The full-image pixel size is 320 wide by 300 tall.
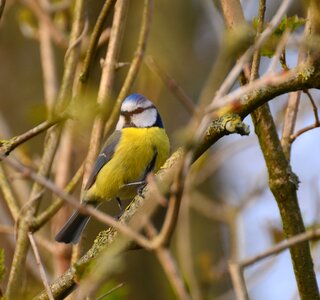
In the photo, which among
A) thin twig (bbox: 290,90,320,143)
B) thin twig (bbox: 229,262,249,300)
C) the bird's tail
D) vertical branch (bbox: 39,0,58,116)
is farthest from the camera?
vertical branch (bbox: 39,0,58,116)

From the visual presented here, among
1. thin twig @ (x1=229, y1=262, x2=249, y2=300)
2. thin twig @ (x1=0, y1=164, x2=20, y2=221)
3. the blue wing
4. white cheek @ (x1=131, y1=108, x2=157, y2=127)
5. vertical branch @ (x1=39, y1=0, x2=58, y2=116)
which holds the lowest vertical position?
thin twig @ (x1=229, y1=262, x2=249, y2=300)

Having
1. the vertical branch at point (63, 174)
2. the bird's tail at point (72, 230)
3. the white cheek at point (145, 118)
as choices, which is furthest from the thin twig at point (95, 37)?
the white cheek at point (145, 118)

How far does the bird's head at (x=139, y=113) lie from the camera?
9.71ft

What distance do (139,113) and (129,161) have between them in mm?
259

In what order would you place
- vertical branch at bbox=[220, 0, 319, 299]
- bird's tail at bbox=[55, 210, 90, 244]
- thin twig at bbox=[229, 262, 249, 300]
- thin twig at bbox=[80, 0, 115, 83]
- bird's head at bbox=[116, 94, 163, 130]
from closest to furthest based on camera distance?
thin twig at bbox=[229, 262, 249, 300], vertical branch at bbox=[220, 0, 319, 299], thin twig at bbox=[80, 0, 115, 83], bird's tail at bbox=[55, 210, 90, 244], bird's head at bbox=[116, 94, 163, 130]

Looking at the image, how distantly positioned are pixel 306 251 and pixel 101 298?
0.64 m

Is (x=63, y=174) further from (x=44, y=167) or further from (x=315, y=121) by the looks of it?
(x=315, y=121)

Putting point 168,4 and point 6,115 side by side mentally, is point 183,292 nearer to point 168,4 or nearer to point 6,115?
point 6,115

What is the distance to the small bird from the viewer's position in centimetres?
280

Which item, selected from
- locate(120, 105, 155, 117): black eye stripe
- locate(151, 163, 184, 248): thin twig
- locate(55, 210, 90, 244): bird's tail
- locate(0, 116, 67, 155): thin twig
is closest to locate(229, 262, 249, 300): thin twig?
locate(151, 163, 184, 248): thin twig

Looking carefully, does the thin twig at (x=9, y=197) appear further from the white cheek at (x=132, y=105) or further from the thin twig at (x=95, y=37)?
the white cheek at (x=132, y=105)

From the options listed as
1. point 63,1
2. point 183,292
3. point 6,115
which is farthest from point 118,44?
point 6,115

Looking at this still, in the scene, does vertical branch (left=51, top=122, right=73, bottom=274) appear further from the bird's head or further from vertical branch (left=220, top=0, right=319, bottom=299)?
vertical branch (left=220, top=0, right=319, bottom=299)

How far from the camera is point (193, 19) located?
5.59 meters
